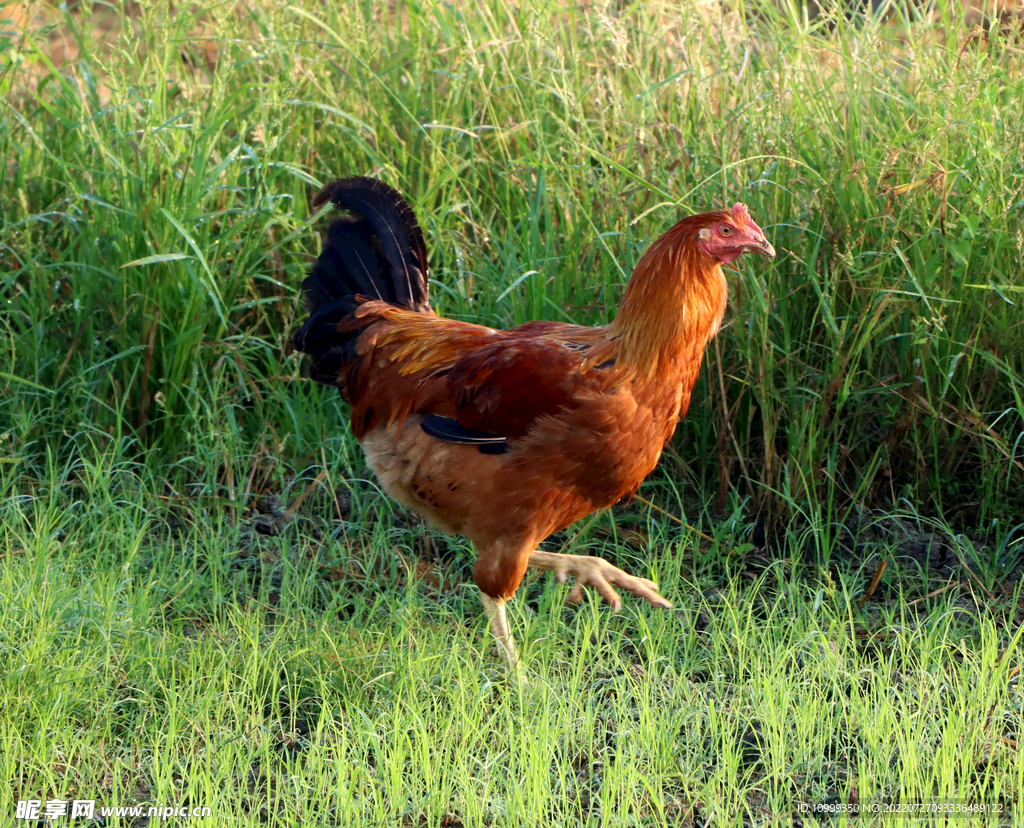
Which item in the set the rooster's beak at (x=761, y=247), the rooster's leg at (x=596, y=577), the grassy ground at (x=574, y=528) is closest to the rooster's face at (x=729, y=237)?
the rooster's beak at (x=761, y=247)

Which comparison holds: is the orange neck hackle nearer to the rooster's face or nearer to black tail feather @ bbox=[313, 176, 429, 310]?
the rooster's face

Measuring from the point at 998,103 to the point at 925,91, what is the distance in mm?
551

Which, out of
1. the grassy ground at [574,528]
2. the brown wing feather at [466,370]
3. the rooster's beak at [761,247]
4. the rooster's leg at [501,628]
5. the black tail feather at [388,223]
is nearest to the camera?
the grassy ground at [574,528]

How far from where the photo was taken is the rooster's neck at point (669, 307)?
3.15 m

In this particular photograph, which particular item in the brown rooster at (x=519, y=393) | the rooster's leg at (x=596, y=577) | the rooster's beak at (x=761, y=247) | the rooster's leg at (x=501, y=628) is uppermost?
the rooster's beak at (x=761, y=247)

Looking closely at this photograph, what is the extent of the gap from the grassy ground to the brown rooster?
40 cm

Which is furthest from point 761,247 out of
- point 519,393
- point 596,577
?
point 596,577

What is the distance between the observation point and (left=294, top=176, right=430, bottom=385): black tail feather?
3803 mm

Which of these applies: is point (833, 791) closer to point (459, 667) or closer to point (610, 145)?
point (459, 667)

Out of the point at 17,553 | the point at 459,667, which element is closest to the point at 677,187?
the point at 459,667

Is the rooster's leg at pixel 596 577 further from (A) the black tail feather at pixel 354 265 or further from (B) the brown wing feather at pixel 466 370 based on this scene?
(A) the black tail feather at pixel 354 265

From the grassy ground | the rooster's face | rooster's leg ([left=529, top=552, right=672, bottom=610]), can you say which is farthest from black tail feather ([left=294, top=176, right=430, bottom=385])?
the rooster's face

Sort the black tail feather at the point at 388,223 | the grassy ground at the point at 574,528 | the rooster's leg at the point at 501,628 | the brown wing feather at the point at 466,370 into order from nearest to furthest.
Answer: the grassy ground at the point at 574,528
the brown wing feather at the point at 466,370
the rooster's leg at the point at 501,628
the black tail feather at the point at 388,223

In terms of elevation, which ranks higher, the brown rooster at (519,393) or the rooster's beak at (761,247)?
the rooster's beak at (761,247)
